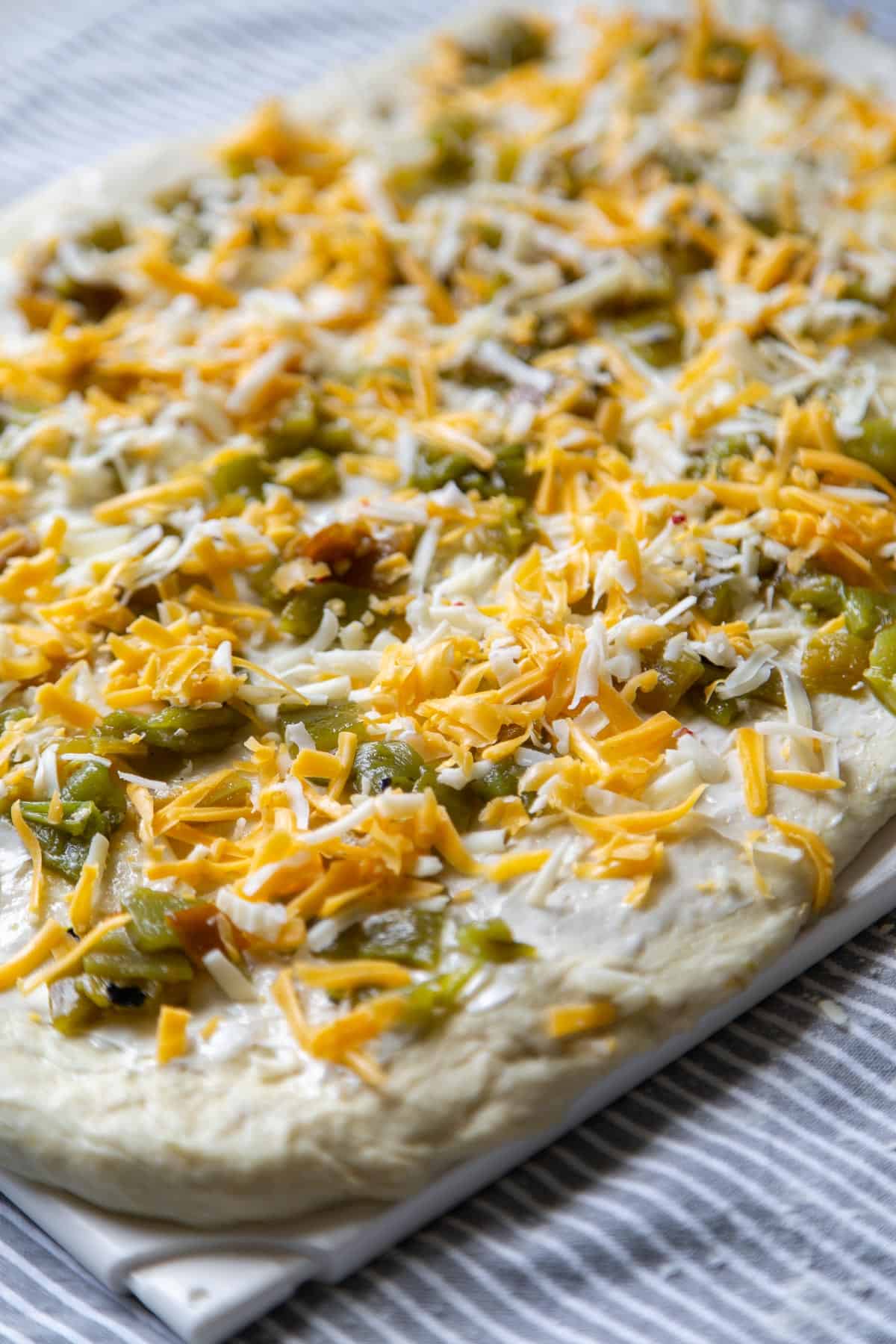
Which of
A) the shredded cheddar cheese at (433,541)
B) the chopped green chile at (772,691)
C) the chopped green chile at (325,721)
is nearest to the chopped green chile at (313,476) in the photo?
the shredded cheddar cheese at (433,541)

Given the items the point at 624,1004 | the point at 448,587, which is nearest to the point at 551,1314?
the point at 624,1004

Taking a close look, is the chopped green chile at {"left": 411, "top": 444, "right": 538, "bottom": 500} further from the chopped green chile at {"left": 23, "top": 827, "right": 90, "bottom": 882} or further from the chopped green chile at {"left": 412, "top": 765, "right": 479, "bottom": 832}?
the chopped green chile at {"left": 23, "top": 827, "right": 90, "bottom": 882}

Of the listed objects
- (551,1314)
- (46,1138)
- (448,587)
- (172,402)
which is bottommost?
(551,1314)

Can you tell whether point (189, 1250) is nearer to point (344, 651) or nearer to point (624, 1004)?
point (624, 1004)

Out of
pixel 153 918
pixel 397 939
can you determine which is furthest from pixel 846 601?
pixel 153 918

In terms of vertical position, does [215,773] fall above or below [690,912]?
above

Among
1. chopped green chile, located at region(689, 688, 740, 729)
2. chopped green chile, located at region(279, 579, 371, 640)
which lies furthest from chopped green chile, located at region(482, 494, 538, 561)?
chopped green chile, located at region(689, 688, 740, 729)
